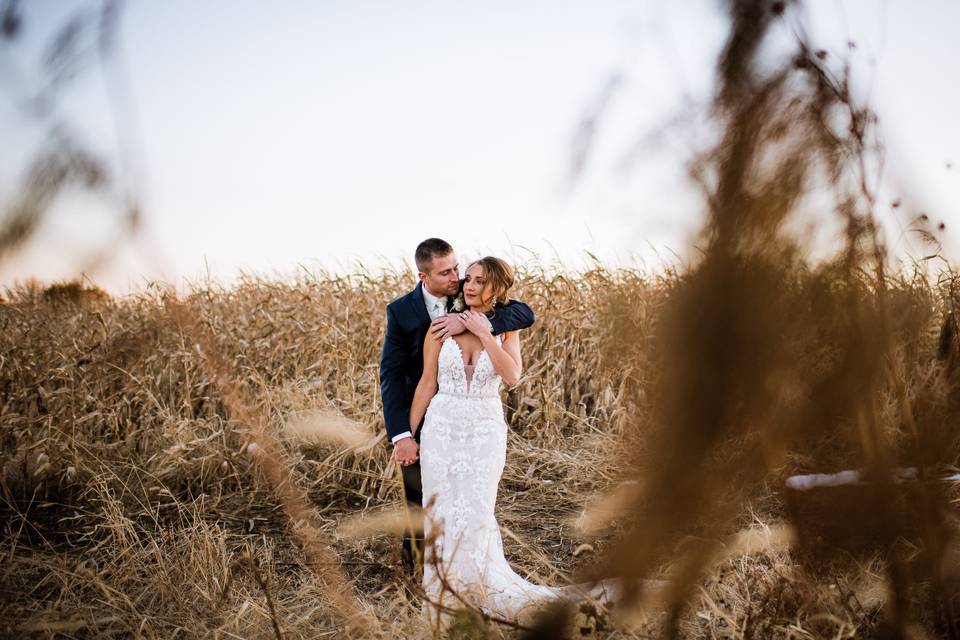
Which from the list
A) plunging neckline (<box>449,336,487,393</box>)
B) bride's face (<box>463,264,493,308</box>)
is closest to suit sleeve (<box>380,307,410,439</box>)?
plunging neckline (<box>449,336,487,393</box>)

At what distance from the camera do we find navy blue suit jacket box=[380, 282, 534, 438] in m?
3.61

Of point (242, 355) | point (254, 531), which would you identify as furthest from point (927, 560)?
point (242, 355)

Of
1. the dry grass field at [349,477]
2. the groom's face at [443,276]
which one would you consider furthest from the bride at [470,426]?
the dry grass field at [349,477]

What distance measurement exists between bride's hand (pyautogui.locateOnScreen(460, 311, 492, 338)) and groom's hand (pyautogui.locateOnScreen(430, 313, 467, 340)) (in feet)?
0.09

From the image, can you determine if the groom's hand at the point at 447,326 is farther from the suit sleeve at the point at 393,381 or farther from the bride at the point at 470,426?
the suit sleeve at the point at 393,381

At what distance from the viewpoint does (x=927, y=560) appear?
101 centimetres

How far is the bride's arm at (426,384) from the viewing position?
136 inches

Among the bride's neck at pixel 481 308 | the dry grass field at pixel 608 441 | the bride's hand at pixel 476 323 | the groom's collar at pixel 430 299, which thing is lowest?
the dry grass field at pixel 608 441

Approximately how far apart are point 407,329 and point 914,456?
9.61 feet

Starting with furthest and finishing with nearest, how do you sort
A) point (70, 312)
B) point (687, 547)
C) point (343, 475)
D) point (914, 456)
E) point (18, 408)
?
1. point (70, 312)
2. point (18, 408)
3. point (343, 475)
4. point (914, 456)
5. point (687, 547)

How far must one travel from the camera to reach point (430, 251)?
3.55 meters

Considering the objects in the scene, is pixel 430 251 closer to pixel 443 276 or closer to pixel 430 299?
pixel 443 276

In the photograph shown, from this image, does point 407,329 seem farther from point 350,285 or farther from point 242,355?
point 350,285

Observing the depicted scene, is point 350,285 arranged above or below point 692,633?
above
